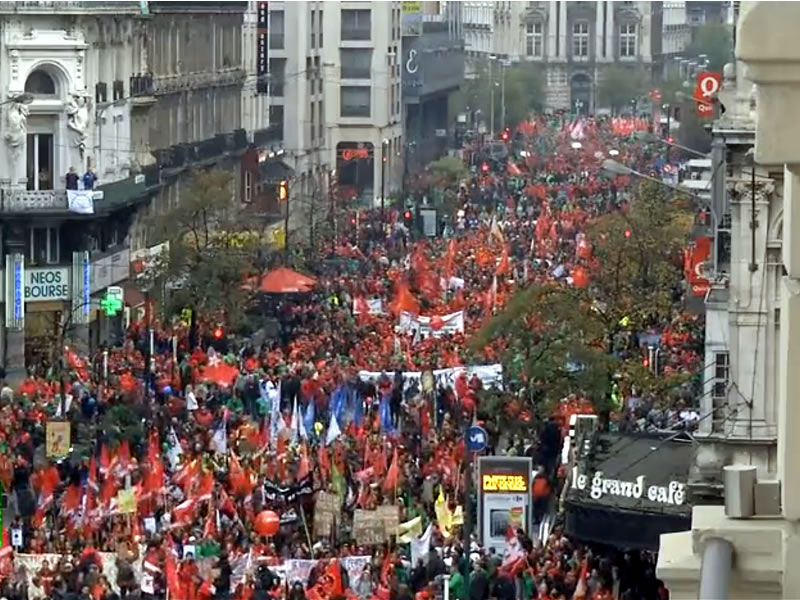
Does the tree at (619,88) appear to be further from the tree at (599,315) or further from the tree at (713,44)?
the tree at (599,315)

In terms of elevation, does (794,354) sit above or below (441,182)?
above

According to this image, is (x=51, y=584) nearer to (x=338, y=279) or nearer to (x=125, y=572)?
(x=125, y=572)

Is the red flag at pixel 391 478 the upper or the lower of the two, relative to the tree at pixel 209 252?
upper

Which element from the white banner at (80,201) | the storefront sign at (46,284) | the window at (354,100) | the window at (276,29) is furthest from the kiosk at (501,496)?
the window at (354,100)

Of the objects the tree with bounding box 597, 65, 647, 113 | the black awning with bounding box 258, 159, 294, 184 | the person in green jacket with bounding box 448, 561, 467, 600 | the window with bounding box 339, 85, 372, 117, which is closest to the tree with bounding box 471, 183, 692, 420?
the person in green jacket with bounding box 448, 561, 467, 600

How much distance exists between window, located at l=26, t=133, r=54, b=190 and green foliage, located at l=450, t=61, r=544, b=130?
280ft

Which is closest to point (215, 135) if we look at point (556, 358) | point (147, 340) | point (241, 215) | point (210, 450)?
point (241, 215)

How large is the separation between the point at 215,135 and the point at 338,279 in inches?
839

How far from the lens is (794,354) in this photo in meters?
4.66

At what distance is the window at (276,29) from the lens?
10162cm

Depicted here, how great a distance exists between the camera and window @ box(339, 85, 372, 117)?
11006 centimetres

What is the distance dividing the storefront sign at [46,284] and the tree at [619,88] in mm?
118245

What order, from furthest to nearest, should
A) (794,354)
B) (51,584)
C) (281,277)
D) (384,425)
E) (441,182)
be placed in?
(441,182) < (281,277) < (384,425) < (51,584) < (794,354)

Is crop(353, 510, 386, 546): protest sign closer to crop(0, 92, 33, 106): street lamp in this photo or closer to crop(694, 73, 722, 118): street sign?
crop(694, 73, 722, 118): street sign
